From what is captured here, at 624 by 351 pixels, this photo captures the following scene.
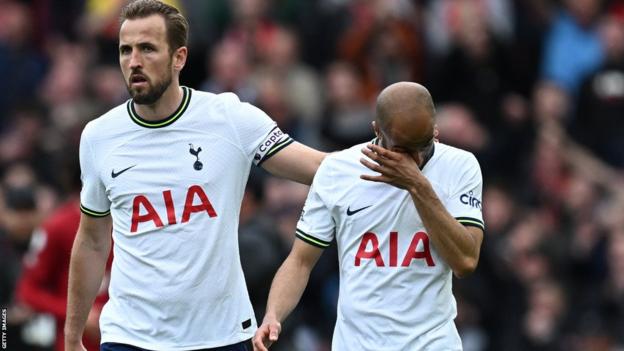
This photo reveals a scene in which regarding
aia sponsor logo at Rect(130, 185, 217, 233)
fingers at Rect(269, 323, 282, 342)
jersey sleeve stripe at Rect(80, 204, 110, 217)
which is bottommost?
fingers at Rect(269, 323, 282, 342)

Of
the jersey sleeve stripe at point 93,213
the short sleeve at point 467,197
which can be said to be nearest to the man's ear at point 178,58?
the jersey sleeve stripe at point 93,213

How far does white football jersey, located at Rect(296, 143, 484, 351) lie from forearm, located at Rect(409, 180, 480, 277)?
158mm

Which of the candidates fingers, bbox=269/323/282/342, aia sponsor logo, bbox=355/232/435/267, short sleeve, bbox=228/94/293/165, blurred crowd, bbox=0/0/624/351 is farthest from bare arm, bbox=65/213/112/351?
blurred crowd, bbox=0/0/624/351

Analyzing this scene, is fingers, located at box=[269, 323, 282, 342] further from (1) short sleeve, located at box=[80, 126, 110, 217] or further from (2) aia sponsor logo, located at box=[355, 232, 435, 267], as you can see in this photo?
(1) short sleeve, located at box=[80, 126, 110, 217]

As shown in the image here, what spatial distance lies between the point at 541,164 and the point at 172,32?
7875mm

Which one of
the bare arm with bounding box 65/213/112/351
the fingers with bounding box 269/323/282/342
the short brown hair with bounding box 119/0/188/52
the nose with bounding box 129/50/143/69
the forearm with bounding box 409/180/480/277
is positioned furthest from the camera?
the bare arm with bounding box 65/213/112/351

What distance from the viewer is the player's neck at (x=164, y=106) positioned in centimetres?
919

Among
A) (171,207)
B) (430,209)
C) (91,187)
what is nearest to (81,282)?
(91,187)

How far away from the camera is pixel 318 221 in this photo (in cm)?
892

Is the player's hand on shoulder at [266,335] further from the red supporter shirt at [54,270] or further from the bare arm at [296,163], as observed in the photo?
the red supporter shirt at [54,270]

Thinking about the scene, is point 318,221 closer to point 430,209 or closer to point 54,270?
point 430,209

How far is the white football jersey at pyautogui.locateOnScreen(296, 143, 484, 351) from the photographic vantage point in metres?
8.66

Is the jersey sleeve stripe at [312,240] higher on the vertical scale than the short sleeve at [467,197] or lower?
lower

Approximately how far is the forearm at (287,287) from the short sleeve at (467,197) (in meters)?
0.85
